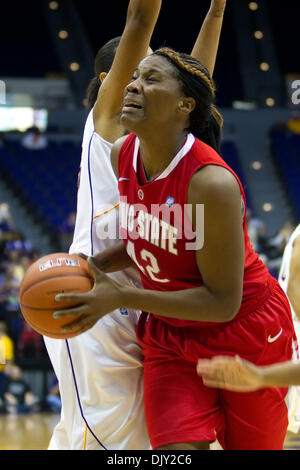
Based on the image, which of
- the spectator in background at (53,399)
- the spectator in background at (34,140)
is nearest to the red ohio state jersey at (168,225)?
the spectator in background at (53,399)

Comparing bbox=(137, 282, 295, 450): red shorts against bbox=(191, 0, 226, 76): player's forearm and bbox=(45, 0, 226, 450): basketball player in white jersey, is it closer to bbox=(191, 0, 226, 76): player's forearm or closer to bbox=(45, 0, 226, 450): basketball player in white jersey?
bbox=(45, 0, 226, 450): basketball player in white jersey

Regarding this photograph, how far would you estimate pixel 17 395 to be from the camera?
321 inches

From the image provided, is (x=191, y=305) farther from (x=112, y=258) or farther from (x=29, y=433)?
(x=29, y=433)

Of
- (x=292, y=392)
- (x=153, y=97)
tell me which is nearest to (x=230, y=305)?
(x=153, y=97)

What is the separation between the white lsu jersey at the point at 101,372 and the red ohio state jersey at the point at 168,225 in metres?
0.18

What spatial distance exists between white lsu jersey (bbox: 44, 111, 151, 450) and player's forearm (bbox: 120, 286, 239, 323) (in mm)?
468

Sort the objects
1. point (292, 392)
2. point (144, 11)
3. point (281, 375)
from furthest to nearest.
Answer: point (292, 392) → point (144, 11) → point (281, 375)

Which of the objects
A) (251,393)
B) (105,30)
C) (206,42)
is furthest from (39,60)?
(251,393)

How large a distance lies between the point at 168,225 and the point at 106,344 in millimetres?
575

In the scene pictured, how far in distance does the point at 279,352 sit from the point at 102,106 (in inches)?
45.3

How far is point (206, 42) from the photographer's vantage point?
10.7ft

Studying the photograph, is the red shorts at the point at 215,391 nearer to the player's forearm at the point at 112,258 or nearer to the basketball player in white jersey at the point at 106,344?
the basketball player in white jersey at the point at 106,344

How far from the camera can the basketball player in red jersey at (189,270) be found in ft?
7.53

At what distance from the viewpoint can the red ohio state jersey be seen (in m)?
2.36
